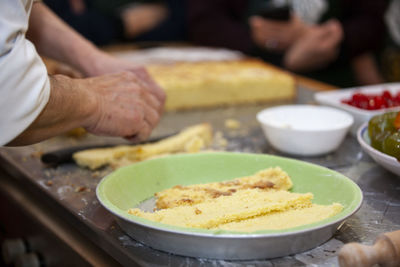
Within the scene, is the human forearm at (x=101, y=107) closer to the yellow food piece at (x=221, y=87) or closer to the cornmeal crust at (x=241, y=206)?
the cornmeal crust at (x=241, y=206)

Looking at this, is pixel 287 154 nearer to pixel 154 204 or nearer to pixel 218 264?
pixel 154 204

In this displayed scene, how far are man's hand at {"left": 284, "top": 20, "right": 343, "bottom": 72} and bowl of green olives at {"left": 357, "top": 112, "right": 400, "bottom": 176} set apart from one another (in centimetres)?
186

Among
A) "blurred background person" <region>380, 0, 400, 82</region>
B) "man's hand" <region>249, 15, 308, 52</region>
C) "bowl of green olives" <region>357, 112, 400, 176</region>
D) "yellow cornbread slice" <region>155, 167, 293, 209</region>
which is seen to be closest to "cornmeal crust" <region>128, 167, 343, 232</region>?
"yellow cornbread slice" <region>155, 167, 293, 209</region>

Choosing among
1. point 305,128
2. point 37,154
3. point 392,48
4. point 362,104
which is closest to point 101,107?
point 37,154

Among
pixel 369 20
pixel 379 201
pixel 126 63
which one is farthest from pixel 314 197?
pixel 369 20

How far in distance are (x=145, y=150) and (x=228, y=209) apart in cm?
56

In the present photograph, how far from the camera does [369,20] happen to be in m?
3.30

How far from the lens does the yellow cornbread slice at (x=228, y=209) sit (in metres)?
0.89

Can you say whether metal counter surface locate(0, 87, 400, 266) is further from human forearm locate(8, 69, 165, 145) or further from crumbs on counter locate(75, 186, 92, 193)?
human forearm locate(8, 69, 165, 145)

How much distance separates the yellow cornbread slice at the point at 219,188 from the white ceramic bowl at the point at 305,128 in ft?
0.96

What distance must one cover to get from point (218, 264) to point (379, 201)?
1.52ft

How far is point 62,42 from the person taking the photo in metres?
1.52

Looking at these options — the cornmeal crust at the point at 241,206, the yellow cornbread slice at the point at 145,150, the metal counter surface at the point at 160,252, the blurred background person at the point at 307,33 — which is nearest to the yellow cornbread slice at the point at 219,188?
the cornmeal crust at the point at 241,206

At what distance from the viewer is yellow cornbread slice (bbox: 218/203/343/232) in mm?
863
